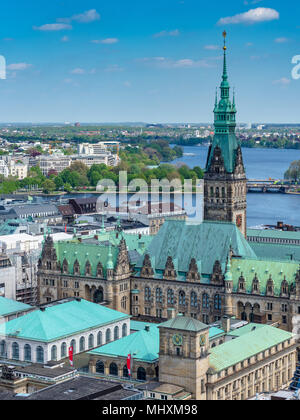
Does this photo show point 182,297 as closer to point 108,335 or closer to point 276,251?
point 108,335

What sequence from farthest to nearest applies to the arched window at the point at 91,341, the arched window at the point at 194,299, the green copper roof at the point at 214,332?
the arched window at the point at 194,299 < the arched window at the point at 91,341 < the green copper roof at the point at 214,332

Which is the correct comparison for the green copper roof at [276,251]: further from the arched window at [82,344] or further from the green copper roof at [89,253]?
the arched window at [82,344]

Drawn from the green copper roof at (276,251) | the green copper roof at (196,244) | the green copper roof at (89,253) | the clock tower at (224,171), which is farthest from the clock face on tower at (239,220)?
the green copper roof at (196,244)

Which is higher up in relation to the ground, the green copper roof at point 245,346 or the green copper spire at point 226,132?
the green copper spire at point 226,132

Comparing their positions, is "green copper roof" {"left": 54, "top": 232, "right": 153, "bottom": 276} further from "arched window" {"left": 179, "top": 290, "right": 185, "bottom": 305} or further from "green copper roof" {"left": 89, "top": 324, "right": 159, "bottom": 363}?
"green copper roof" {"left": 89, "top": 324, "right": 159, "bottom": 363}

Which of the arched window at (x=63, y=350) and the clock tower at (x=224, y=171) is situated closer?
the arched window at (x=63, y=350)

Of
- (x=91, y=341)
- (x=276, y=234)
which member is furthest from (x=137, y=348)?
(x=276, y=234)

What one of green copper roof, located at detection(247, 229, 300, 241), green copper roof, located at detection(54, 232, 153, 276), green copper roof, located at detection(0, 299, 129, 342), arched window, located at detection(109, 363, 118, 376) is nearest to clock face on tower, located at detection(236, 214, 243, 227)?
green copper roof, located at detection(54, 232, 153, 276)
